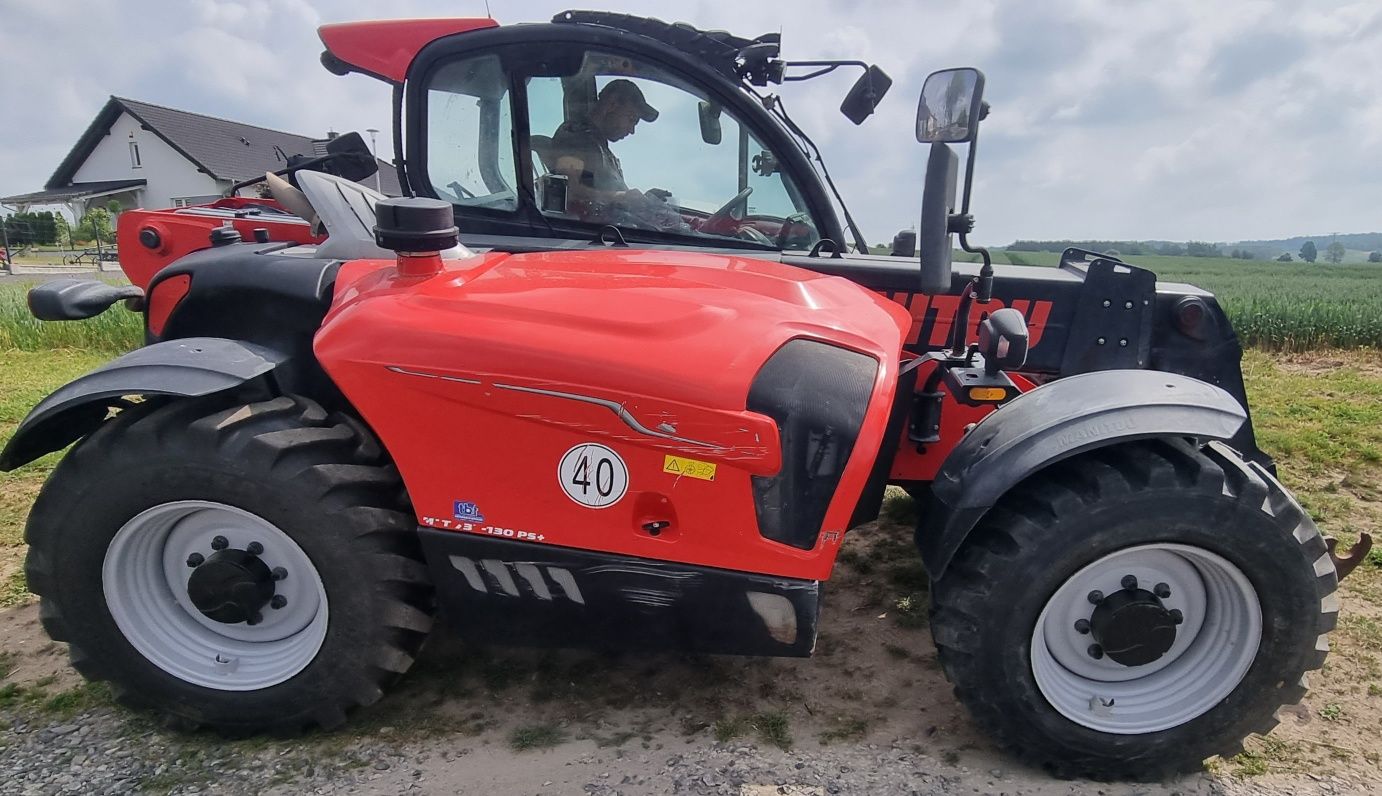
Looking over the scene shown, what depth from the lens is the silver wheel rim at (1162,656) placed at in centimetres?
233

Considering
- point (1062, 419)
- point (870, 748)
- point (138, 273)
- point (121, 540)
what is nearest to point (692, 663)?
point (870, 748)

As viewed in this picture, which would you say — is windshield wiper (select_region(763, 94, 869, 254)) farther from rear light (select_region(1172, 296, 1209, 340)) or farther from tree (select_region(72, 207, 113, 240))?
tree (select_region(72, 207, 113, 240))

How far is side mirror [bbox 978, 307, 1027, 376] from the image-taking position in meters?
2.31

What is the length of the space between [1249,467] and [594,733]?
2050 millimetres

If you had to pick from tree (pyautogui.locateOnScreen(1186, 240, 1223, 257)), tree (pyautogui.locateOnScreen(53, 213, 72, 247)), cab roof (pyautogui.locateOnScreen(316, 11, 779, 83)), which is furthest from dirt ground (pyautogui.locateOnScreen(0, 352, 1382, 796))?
tree (pyautogui.locateOnScreen(53, 213, 72, 247))

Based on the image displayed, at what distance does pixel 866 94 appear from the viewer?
3814mm

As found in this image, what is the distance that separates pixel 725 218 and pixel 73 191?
149 ft

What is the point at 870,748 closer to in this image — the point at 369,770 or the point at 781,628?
the point at 781,628

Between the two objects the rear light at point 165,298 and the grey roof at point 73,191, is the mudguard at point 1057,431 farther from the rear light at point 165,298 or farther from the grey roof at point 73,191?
the grey roof at point 73,191

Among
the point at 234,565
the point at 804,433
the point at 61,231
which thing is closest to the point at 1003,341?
the point at 804,433

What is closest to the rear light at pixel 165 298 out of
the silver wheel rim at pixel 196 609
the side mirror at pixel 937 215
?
the silver wheel rim at pixel 196 609

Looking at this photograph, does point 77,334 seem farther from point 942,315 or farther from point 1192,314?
point 1192,314

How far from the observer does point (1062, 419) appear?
7.51 feet

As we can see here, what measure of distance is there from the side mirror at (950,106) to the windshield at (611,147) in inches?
47.5
